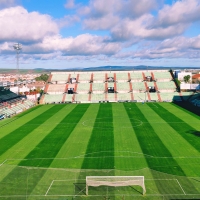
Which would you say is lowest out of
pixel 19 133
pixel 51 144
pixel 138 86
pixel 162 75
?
pixel 51 144

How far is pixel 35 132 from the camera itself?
159ft

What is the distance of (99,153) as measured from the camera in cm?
3544

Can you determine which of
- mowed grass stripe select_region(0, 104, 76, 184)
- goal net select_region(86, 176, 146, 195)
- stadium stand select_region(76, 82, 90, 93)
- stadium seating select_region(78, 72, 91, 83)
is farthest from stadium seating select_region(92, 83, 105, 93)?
goal net select_region(86, 176, 146, 195)

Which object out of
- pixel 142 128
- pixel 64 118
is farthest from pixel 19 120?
pixel 142 128

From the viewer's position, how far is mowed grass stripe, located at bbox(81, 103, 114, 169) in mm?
31559

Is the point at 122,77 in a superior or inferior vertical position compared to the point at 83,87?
superior

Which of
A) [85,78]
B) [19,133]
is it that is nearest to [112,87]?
[85,78]

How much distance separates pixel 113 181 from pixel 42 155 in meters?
16.1

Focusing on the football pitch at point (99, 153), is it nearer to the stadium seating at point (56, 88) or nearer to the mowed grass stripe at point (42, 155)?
the mowed grass stripe at point (42, 155)

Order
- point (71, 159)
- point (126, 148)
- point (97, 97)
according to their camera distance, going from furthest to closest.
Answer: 1. point (97, 97)
2. point (126, 148)
3. point (71, 159)

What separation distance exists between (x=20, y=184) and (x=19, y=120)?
41089 mm

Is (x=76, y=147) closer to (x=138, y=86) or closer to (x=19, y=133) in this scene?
(x=19, y=133)

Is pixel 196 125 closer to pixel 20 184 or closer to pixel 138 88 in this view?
pixel 20 184

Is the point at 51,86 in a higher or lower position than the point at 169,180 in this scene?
higher
